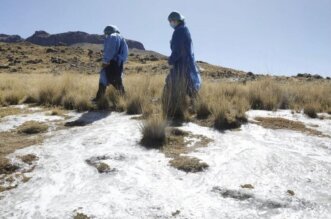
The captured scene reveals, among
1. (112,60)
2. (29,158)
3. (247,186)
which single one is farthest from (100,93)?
(247,186)

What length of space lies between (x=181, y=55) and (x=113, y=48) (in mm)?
1703

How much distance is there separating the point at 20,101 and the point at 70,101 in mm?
1465

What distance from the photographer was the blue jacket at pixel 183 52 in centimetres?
887

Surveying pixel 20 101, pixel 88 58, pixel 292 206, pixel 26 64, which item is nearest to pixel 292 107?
pixel 292 206

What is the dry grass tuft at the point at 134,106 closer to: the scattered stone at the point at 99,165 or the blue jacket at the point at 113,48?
the blue jacket at the point at 113,48

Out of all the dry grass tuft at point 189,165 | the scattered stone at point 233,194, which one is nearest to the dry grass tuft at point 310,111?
the dry grass tuft at point 189,165

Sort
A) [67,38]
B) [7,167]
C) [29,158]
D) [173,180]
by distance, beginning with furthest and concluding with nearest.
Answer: [67,38]
[29,158]
[7,167]
[173,180]

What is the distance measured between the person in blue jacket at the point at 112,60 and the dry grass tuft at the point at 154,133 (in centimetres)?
332

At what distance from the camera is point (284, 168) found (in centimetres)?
549

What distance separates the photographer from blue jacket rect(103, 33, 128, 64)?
978 centimetres

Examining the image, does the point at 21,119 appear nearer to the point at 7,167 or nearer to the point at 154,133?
the point at 7,167

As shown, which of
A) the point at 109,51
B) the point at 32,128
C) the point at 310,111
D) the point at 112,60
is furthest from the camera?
the point at 112,60

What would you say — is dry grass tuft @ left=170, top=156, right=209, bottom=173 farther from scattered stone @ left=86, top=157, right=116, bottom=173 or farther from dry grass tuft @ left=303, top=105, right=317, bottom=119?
dry grass tuft @ left=303, top=105, right=317, bottom=119

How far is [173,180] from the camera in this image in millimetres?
5059
